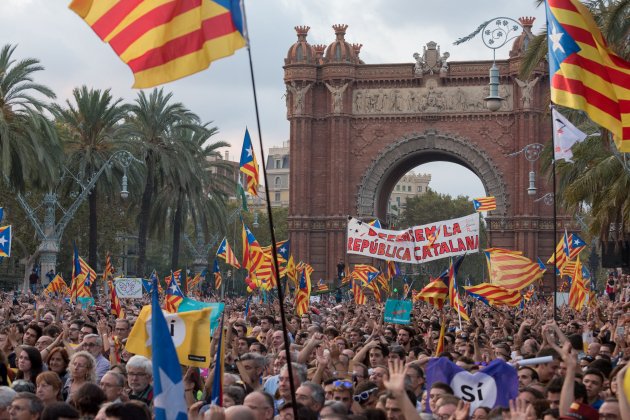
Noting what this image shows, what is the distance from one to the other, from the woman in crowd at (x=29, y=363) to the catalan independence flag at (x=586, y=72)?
608 cm

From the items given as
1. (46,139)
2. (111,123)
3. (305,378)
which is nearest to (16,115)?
(46,139)

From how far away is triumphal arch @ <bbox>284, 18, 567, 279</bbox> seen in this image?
200ft

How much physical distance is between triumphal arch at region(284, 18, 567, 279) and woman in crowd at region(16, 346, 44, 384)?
50.3 metres

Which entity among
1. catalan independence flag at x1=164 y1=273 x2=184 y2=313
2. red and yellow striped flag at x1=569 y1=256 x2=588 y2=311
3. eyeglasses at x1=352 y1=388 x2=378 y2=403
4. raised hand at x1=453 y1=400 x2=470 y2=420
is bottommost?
eyeglasses at x1=352 y1=388 x2=378 y2=403

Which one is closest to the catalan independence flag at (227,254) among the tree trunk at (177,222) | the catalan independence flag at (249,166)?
the catalan independence flag at (249,166)

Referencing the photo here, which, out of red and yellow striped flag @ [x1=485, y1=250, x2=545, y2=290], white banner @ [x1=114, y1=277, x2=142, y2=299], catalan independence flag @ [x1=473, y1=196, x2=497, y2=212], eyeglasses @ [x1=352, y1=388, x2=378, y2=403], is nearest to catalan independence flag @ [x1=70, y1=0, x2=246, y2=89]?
eyeglasses @ [x1=352, y1=388, x2=378, y2=403]

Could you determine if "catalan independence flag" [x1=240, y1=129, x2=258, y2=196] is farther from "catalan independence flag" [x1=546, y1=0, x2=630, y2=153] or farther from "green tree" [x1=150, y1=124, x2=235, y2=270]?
"green tree" [x1=150, y1=124, x2=235, y2=270]

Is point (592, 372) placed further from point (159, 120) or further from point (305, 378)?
point (159, 120)

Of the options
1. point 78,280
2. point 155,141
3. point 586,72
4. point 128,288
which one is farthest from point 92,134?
point 586,72

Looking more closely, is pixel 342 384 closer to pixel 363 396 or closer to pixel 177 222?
pixel 363 396

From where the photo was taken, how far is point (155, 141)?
1962 inches

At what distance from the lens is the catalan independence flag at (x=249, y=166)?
93.7 feet

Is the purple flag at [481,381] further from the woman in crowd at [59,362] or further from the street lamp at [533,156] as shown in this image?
the street lamp at [533,156]

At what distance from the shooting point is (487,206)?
44219mm
